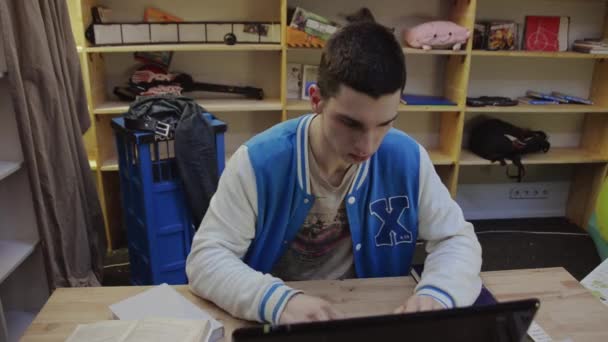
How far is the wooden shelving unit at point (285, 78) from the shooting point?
2648mm

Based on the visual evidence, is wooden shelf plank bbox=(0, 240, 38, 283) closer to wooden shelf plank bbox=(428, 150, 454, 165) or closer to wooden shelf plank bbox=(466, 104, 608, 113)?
wooden shelf plank bbox=(428, 150, 454, 165)

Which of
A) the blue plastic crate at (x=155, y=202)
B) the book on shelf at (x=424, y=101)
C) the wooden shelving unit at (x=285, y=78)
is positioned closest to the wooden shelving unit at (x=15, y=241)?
the blue plastic crate at (x=155, y=202)

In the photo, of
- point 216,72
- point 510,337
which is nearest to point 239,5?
point 216,72

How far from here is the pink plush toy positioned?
271 cm

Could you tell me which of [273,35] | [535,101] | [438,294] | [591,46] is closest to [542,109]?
[535,101]

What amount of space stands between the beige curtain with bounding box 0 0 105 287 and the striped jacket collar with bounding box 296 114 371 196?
1.21 m

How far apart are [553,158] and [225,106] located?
2.09 meters

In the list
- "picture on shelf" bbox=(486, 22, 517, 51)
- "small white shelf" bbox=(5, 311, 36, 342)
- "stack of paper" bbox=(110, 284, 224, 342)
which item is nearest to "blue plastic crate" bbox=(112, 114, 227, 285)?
"small white shelf" bbox=(5, 311, 36, 342)

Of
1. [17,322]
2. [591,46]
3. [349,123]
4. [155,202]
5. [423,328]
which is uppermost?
[591,46]

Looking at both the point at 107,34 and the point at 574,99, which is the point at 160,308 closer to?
the point at 107,34

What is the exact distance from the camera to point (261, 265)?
3.94ft

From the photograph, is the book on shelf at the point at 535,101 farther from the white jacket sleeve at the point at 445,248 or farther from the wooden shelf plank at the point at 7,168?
the wooden shelf plank at the point at 7,168

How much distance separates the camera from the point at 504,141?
2936mm

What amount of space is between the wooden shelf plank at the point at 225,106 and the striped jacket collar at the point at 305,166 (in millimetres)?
1538
